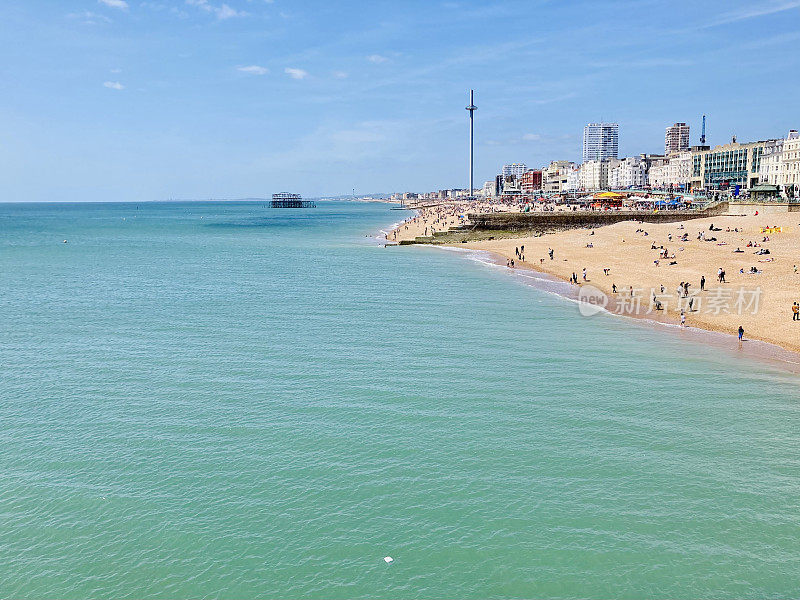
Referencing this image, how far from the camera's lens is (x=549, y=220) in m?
101

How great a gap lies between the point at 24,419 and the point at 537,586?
1710 centimetres

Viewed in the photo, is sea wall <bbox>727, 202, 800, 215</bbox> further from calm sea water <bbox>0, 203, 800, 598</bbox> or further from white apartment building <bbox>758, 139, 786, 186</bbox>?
calm sea water <bbox>0, 203, 800, 598</bbox>

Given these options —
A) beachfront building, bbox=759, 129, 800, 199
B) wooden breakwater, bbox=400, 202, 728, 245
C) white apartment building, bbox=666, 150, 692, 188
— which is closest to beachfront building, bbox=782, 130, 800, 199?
beachfront building, bbox=759, 129, 800, 199

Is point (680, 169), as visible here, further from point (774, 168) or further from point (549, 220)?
point (549, 220)

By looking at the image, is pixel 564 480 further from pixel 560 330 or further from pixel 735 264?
pixel 735 264

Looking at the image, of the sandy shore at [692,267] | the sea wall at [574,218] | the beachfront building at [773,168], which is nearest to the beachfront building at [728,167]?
the beachfront building at [773,168]

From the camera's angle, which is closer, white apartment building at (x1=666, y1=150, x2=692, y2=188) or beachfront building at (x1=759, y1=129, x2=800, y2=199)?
beachfront building at (x1=759, y1=129, x2=800, y2=199)

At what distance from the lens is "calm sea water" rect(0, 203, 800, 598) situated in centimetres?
1295

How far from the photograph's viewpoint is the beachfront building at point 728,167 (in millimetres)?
141750

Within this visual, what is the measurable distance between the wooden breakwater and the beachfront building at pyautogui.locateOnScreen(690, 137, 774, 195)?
46.4 m

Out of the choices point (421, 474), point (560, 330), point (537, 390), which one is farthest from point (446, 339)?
point (421, 474)

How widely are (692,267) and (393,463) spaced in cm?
4092

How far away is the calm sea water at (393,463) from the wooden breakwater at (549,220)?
63739 millimetres

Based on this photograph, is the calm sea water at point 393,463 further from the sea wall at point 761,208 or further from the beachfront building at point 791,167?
the beachfront building at point 791,167
